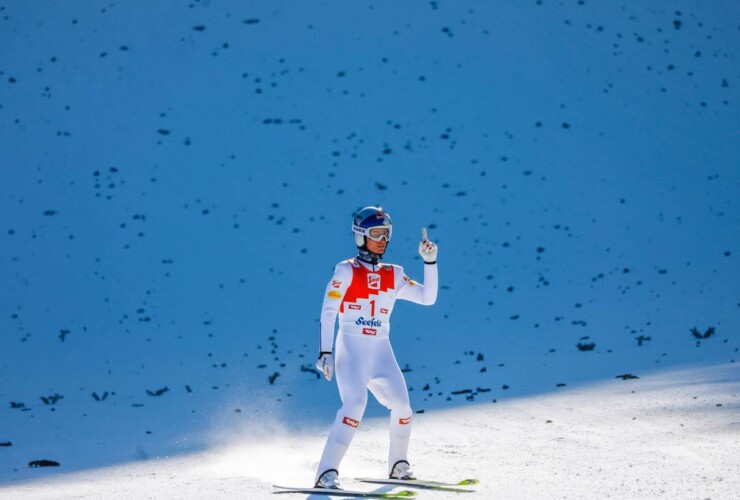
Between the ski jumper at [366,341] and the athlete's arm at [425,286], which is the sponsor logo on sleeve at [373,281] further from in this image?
the athlete's arm at [425,286]

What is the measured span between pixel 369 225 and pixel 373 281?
0.42 metres

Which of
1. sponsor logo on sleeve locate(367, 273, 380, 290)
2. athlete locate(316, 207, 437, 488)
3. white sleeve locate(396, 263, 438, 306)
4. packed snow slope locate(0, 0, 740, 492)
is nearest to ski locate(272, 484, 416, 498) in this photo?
athlete locate(316, 207, 437, 488)

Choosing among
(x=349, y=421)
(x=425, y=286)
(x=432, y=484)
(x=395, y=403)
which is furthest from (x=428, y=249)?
(x=432, y=484)

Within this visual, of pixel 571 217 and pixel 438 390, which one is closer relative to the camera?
pixel 438 390

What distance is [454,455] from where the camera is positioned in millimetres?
8133

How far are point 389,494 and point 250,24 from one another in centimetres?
1643

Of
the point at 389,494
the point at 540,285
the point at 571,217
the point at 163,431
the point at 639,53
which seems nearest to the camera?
the point at 389,494

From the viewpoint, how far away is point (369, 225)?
7316 millimetres

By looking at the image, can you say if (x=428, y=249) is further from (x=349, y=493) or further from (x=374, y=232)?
(x=349, y=493)

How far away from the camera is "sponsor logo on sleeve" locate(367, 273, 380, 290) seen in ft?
23.9

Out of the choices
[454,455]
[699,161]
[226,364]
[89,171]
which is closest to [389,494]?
[454,455]

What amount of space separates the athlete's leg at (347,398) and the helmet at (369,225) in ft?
2.53

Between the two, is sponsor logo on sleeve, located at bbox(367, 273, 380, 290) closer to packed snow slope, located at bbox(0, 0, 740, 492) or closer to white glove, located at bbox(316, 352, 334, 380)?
white glove, located at bbox(316, 352, 334, 380)

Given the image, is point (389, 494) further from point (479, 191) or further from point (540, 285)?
point (479, 191)
